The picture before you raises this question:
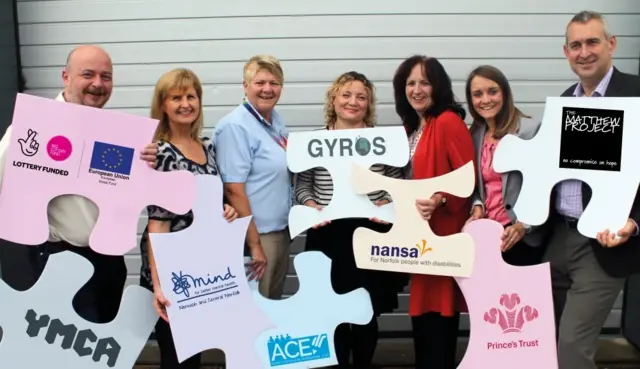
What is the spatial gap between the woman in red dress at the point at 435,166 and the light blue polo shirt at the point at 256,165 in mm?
682

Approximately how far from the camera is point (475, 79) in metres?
2.97

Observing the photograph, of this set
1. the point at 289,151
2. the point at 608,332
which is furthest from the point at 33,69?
the point at 608,332

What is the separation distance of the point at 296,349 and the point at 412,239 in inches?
30.6

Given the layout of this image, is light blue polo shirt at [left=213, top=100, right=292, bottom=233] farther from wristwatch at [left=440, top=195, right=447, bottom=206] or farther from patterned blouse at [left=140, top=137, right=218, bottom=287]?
wristwatch at [left=440, top=195, right=447, bottom=206]

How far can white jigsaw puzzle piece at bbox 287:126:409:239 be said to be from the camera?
2826mm

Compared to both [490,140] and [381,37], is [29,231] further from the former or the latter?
[381,37]

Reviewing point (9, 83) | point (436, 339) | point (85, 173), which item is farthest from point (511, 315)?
point (9, 83)

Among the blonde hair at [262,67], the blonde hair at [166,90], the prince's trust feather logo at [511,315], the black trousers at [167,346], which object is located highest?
the blonde hair at [262,67]

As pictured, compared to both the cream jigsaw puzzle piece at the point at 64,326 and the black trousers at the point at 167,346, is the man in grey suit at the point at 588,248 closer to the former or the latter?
the black trousers at the point at 167,346

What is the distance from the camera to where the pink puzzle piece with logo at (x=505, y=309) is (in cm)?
274

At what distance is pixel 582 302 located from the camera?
2746mm

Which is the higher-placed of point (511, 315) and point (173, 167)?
point (173, 167)

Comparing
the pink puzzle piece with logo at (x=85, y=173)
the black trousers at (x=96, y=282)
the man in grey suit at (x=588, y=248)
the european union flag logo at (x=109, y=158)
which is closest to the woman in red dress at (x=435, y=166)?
the man in grey suit at (x=588, y=248)

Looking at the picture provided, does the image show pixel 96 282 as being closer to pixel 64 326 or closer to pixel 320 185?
pixel 64 326
